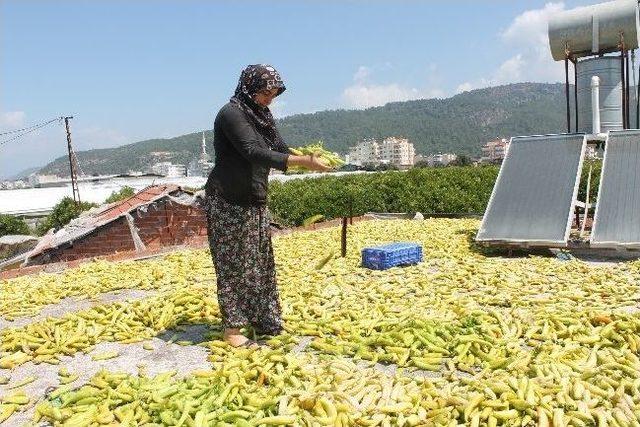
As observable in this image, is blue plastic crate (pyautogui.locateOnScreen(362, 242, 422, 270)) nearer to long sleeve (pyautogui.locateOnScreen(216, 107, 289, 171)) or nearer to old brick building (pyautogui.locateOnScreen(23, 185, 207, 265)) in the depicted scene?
long sleeve (pyautogui.locateOnScreen(216, 107, 289, 171))

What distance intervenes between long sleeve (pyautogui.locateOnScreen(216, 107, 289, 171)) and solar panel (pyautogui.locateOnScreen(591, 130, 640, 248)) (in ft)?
22.9

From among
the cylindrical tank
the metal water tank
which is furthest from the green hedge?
the cylindrical tank

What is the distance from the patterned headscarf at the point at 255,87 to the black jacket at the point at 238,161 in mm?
94

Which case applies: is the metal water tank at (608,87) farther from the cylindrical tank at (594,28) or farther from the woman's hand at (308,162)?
the woman's hand at (308,162)

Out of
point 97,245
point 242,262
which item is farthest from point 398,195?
point 242,262

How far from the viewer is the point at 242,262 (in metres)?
4.98

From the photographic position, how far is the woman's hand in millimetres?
4590

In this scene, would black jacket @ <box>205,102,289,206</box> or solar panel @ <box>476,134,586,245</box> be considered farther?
solar panel @ <box>476,134,586,245</box>

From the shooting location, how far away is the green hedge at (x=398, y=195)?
21.0 meters

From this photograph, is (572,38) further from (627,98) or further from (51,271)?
(51,271)

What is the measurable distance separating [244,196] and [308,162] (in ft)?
2.25

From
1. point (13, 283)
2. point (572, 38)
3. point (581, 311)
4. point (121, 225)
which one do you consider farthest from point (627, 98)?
point (13, 283)

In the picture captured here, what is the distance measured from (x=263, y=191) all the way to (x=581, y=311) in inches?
145

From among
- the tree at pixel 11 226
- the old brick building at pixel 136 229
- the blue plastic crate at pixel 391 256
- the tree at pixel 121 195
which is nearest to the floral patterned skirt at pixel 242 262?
the blue plastic crate at pixel 391 256
